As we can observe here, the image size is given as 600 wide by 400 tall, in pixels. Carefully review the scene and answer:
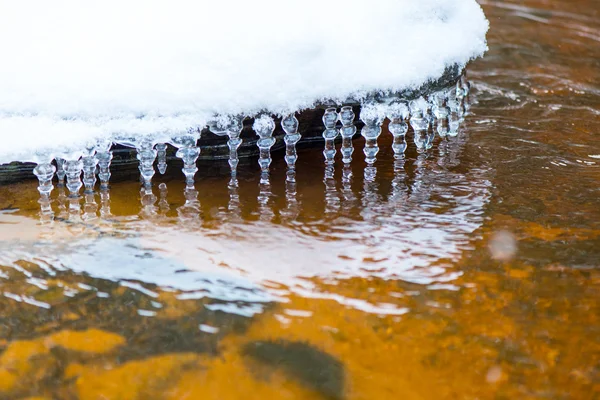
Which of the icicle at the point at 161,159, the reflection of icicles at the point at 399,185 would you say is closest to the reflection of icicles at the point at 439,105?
the reflection of icicles at the point at 399,185

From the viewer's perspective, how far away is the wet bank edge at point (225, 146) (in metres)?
2.56

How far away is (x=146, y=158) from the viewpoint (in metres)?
2.43

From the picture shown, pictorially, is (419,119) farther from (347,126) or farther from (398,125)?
(347,126)

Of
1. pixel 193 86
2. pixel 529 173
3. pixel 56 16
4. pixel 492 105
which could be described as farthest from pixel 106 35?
pixel 492 105

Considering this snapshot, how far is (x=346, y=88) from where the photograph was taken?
2.52m

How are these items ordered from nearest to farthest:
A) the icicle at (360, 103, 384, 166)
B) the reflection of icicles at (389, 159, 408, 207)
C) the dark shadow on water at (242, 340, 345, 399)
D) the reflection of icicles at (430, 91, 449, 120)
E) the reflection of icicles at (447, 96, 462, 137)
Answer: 1. the dark shadow on water at (242, 340, 345, 399)
2. the reflection of icicles at (389, 159, 408, 207)
3. the icicle at (360, 103, 384, 166)
4. the reflection of icicles at (430, 91, 449, 120)
5. the reflection of icicles at (447, 96, 462, 137)

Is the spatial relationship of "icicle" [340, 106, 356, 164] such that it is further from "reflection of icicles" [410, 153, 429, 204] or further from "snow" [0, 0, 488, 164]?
"reflection of icicles" [410, 153, 429, 204]

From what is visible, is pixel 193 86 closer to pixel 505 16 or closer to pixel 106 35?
pixel 106 35

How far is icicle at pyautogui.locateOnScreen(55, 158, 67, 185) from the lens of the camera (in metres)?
2.44

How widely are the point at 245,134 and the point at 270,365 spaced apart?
4.10ft

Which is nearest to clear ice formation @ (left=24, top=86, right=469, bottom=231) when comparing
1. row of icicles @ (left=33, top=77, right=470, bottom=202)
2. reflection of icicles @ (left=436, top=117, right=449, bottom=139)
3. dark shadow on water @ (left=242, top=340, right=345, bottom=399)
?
row of icicles @ (left=33, top=77, right=470, bottom=202)

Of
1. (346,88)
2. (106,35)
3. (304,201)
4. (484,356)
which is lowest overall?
(484,356)

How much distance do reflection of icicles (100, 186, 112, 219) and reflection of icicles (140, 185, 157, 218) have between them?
0.12 meters

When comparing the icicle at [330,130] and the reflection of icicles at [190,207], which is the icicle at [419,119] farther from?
the reflection of icicles at [190,207]
